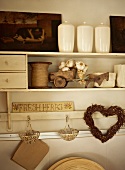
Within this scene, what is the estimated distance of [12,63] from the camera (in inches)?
69.1

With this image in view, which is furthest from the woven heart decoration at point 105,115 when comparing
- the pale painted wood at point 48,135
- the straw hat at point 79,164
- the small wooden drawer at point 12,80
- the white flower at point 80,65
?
the small wooden drawer at point 12,80

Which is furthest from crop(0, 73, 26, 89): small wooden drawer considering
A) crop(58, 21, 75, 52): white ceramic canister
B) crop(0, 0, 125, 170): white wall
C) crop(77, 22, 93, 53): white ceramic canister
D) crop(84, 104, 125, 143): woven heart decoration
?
crop(84, 104, 125, 143): woven heart decoration

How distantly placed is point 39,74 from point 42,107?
1.00ft

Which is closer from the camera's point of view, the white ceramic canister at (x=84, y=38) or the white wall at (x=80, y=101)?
the white ceramic canister at (x=84, y=38)

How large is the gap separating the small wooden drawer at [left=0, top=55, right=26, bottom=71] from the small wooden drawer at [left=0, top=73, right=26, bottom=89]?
0.04m

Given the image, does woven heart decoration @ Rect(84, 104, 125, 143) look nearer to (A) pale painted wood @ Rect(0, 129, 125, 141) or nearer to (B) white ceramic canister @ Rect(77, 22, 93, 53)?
(A) pale painted wood @ Rect(0, 129, 125, 141)

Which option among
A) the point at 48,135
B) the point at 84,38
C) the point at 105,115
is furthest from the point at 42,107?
the point at 84,38

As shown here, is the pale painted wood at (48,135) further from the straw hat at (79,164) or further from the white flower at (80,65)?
the white flower at (80,65)

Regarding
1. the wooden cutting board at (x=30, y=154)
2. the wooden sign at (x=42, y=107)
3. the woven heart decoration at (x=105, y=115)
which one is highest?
the wooden sign at (x=42, y=107)

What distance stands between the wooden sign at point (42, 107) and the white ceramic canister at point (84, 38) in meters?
0.45

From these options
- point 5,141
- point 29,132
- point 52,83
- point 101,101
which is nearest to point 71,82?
point 52,83

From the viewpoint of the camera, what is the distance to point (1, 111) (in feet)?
6.40

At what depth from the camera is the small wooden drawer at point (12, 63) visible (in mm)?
1748

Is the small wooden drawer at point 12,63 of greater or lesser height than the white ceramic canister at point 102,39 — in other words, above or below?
below
